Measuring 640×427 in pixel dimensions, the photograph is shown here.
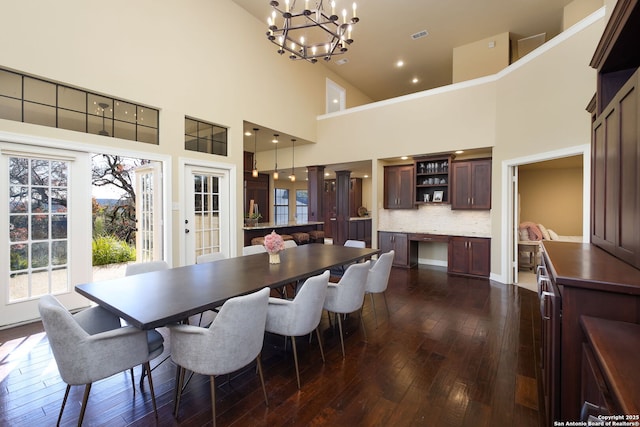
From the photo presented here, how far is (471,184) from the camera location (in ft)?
18.6

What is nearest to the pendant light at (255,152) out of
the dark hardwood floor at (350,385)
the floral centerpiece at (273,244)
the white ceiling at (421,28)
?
the white ceiling at (421,28)

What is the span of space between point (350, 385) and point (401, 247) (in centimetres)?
456

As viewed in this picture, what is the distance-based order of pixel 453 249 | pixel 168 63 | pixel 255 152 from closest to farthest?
pixel 168 63 < pixel 453 249 < pixel 255 152

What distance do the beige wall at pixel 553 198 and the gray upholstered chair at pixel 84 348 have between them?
908cm

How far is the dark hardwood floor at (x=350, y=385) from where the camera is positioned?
183 centimetres

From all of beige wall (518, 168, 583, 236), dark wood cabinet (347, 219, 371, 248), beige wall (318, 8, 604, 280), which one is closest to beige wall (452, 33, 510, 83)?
beige wall (318, 8, 604, 280)

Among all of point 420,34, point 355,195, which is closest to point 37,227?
point 420,34

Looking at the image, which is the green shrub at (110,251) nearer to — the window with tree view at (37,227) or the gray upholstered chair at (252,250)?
the window with tree view at (37,227)

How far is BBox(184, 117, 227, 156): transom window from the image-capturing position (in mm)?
4867

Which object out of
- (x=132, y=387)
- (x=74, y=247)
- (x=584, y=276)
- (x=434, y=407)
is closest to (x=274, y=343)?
(x=132, y=387)

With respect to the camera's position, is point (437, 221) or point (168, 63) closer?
point (168, 63)

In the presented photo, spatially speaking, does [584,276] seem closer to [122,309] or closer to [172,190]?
[122,309]

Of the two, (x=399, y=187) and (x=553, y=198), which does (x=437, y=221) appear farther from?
(x=553, y=198)

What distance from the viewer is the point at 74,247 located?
3.62 m
